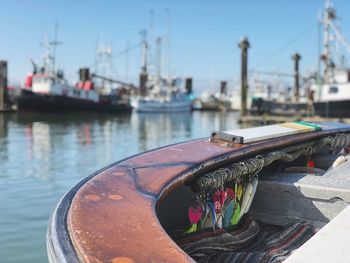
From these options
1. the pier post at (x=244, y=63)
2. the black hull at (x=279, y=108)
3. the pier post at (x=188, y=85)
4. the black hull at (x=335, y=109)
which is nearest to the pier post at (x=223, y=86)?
the pier post at (x=188, y=85)

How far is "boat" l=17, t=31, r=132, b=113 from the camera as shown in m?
43.2

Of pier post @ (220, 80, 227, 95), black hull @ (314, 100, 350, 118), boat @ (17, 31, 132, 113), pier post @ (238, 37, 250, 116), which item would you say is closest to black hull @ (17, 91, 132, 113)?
boat @ (17, 31, 132, 113)

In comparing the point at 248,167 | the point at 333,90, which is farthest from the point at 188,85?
the point at 248,167

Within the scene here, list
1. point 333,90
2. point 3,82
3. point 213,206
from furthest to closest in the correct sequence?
point 3,82 < point 333,90 < point 213,206

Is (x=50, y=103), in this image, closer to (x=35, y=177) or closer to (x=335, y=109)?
(x=335, y=109)

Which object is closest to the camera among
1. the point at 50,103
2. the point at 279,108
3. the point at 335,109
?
the point at 335,109

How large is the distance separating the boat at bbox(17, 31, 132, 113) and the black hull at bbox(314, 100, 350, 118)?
78.7 feet

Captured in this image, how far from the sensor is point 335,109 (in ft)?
99.3

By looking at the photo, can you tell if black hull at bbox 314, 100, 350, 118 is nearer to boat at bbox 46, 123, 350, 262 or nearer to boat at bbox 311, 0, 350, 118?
boat at bbox 311, 0, 350, 118

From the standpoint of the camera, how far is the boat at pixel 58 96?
43.2m

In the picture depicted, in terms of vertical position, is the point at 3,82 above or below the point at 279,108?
above

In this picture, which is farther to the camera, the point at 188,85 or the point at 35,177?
the point at 188,85

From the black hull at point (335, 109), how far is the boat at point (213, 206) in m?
→ 25.7

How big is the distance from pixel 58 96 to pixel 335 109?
25261mm
